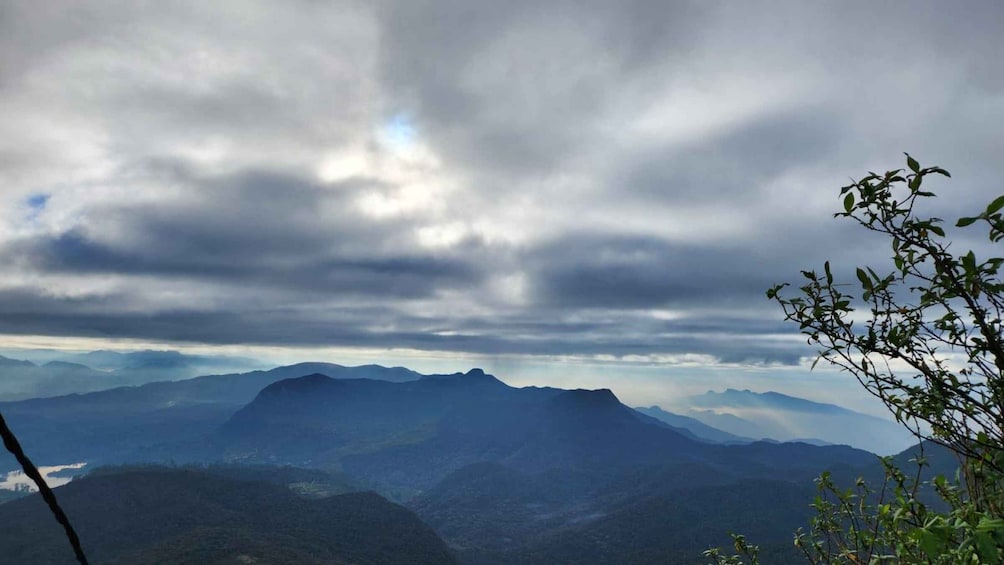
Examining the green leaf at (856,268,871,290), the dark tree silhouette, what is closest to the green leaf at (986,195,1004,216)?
the green leaf at (856,268,871,290)

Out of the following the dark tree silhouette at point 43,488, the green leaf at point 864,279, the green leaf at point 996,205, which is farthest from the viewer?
the green leaf at point 864,279

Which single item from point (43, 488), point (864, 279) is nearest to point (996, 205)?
point (864, 279)

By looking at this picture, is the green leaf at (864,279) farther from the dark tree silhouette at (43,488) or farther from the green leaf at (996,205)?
→ the dark tree silhouette at (43,488)

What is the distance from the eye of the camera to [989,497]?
688 cm

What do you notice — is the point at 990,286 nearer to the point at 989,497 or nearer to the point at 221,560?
the point at 989,497

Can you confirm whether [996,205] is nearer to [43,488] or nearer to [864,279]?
[864,279]

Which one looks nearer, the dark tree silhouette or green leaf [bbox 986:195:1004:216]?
the dark tree silhouette

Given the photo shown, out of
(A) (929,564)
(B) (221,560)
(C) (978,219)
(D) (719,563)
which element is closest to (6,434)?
(C) (978,219)

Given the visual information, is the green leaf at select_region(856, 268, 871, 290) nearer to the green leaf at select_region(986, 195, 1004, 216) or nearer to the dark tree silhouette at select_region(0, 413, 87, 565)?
the green leaf at select_region(986, 195, 1004, 216)

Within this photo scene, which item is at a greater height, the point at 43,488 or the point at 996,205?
the point at 996,205

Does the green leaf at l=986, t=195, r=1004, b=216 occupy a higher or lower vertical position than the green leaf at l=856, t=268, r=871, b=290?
higher

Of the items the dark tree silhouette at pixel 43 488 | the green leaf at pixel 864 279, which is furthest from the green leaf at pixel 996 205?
the dark tree silhouette at pixel 43 488

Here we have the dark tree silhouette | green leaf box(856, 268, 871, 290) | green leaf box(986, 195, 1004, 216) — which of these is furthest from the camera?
green leaf box(856, 268, 871, 290)

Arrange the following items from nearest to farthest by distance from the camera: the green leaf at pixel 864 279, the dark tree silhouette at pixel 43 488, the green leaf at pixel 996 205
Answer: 1. the dark tree silhouette at pixel 43 488
2. the green leaf at pixel 996 205
3. the green leaf at pixel 864 279
